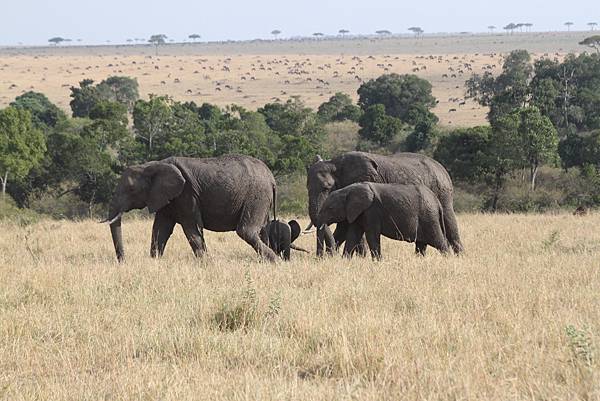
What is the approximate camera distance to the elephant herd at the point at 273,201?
1237 centimetres

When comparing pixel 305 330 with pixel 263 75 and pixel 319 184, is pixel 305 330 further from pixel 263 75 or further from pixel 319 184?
pixel 263 75

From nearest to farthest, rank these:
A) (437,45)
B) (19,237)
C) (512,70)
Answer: (19,237)
(512,70)
(437,45)

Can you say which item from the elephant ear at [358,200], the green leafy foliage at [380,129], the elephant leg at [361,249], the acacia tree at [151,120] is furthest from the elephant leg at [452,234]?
the green leafy foliage at [380,129]

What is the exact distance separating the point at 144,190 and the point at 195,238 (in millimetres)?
1097

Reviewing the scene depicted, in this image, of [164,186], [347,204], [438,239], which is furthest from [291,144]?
[347,204]

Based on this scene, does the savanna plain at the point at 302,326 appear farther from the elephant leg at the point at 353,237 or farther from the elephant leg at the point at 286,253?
the elephant leg at the point at 353,237

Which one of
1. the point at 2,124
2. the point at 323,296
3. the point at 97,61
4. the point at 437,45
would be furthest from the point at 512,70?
the point at 437,45

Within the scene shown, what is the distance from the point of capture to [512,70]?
67.9 m

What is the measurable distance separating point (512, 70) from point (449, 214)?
2229 inches

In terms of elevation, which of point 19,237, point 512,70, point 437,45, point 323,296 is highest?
point 323,296

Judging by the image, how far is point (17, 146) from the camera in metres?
34.6

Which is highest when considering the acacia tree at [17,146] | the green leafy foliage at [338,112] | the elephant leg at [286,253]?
the elephant leg at [286,253]

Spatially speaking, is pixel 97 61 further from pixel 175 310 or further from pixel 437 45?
pixel 175 310

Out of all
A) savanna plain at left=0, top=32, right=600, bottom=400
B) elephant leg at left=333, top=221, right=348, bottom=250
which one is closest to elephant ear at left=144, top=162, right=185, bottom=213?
savanna plain at left=0, top=32, right=600, bottom=400
